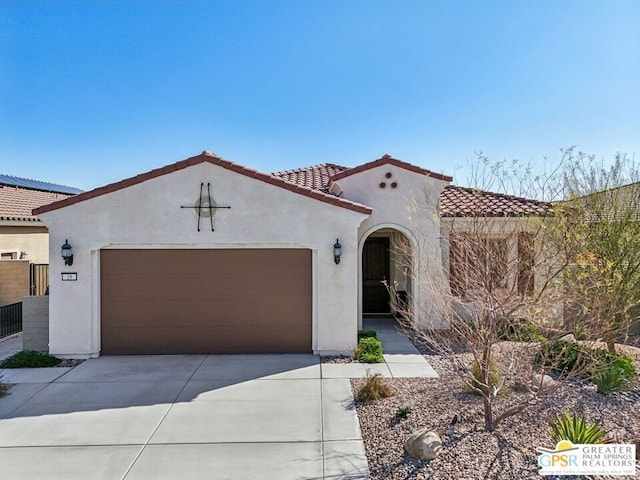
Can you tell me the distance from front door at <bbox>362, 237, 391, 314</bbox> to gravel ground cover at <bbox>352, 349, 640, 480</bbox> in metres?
7.36

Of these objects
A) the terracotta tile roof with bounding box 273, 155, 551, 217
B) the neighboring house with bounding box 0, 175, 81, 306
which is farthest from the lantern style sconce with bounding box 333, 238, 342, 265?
the neighboring house with bounding box 0, 175, 81, 306

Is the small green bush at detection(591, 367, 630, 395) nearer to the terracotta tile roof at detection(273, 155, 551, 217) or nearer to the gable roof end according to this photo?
the terracotta tile roof at detection(273, 155, 551, 217)

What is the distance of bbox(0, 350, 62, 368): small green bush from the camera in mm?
9789

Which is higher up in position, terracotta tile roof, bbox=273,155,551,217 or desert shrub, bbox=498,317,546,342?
terracotta tile roof, bbox=273,155,551,217

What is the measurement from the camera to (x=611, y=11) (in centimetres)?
989

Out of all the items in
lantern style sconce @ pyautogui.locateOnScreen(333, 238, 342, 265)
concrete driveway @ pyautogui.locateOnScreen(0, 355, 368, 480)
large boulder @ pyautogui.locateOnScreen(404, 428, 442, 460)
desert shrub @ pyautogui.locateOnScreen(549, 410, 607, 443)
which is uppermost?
lantern style sconce @ pyautogui.locateOnScreen(333, 238, 342, 265)

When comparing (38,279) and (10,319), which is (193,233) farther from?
(38,279)

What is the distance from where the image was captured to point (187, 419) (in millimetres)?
6859

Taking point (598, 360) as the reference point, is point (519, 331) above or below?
above

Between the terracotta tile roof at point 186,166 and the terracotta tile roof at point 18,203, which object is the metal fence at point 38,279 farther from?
the terracotta tile roof at point 186,166

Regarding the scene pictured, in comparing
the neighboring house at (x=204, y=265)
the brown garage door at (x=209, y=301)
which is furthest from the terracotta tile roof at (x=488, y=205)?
the brown garage door at (x=209, y=301)

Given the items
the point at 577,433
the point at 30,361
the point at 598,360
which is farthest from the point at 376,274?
the point at 30,361

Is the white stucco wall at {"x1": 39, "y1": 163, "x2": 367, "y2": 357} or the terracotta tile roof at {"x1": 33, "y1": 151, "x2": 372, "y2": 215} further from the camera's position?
the white stucco wall at {"x1": 39, "y1": 163, "x2": 367, "y2": 357}

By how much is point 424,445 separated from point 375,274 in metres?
10.8
